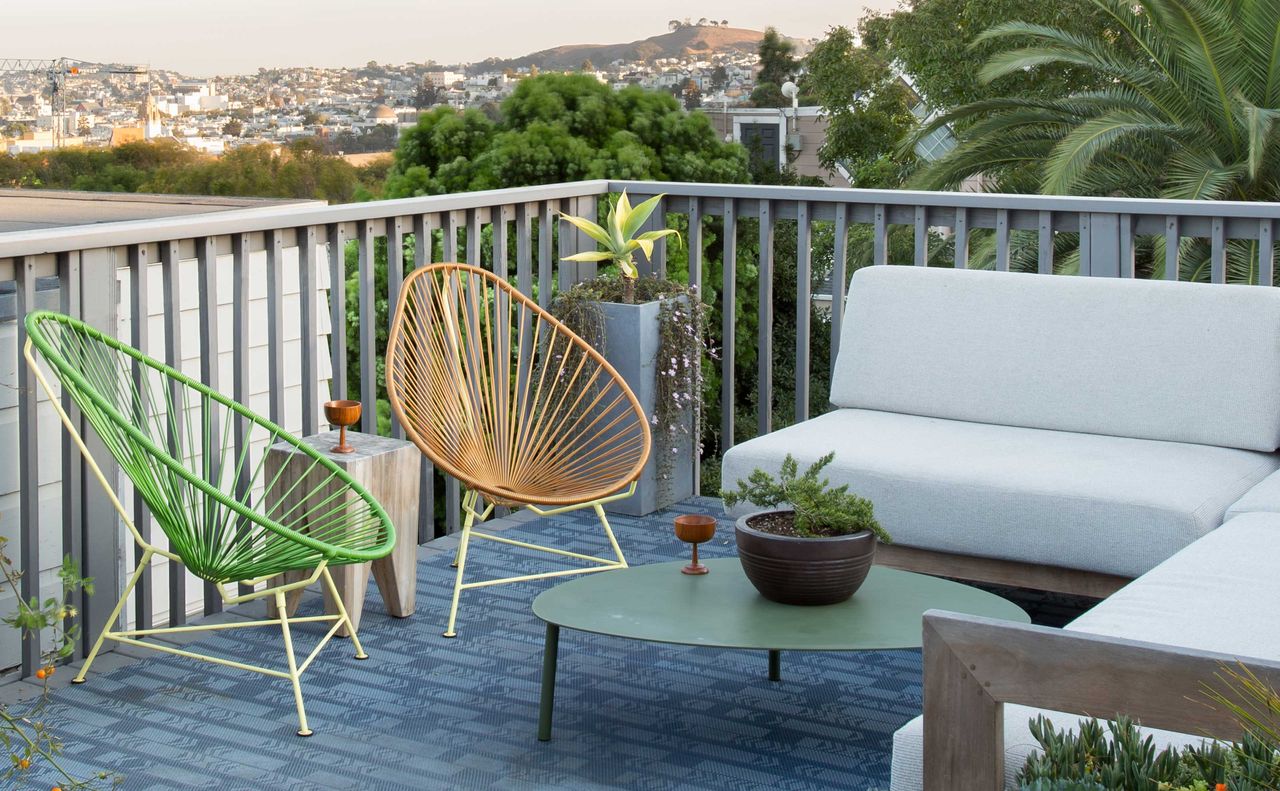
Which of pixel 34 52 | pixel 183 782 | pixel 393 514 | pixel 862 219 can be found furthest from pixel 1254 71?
pixel 34 52

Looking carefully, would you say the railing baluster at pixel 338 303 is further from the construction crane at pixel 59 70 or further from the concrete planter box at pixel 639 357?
the construction crane at pixel 59 70

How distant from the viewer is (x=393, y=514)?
3771mm

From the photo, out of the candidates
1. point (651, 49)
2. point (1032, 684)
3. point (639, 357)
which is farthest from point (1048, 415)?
point (651, 49)

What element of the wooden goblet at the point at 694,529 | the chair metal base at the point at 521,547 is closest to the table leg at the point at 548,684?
the wooden goblet at the point at 694,529

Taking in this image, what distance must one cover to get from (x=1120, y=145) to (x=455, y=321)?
7.34m

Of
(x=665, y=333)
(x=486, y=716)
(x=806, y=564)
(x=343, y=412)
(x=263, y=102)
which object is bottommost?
(x=486, y=716)

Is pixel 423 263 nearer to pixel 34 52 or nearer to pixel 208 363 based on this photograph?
pixel 208 363

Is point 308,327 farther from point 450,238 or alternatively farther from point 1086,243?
point 1086,243

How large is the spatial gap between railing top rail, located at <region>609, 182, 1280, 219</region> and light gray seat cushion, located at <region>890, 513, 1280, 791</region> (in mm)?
1438

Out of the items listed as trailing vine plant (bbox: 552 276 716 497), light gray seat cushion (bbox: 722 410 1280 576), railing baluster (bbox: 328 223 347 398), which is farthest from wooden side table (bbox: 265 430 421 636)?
trailing vine plant (bbox: 552 276 716 497)

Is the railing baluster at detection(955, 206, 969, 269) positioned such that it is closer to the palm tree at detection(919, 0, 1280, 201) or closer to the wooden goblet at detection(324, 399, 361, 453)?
the wooden goblet at detection(324, 399, 361, 453)

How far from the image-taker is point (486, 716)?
3260 mm

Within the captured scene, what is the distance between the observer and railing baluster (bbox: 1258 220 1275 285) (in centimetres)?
423

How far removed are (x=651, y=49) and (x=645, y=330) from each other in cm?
1647
